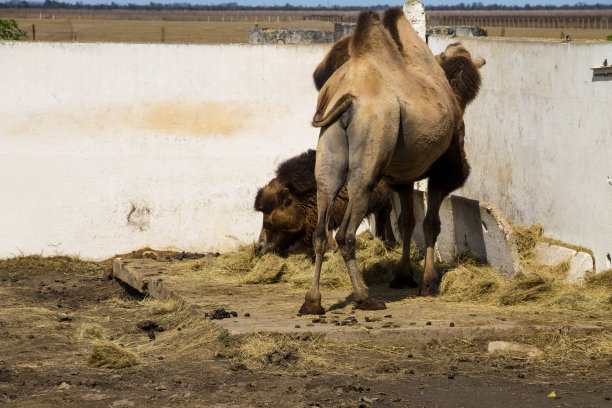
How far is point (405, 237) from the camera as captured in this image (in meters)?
8.55

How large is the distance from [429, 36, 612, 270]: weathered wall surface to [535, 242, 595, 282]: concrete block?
0.11m

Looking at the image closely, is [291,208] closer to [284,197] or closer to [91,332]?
[284,197]

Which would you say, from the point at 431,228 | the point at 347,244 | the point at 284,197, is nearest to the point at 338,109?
the point at 347,244

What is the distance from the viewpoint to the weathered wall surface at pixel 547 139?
782 centimetres

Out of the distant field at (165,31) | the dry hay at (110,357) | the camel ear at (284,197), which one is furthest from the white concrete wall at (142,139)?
the distant field at (165,31)

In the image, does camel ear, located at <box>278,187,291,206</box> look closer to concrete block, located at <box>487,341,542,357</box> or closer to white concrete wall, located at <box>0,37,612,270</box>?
white concrete wall, located at <box>0,37,612,270</box>

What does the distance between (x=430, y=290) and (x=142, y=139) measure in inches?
177

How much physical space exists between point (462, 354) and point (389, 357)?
0.52m

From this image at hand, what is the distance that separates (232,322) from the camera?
22.4ft

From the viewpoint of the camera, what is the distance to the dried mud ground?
17.6 ft

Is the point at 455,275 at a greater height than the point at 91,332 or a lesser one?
greater

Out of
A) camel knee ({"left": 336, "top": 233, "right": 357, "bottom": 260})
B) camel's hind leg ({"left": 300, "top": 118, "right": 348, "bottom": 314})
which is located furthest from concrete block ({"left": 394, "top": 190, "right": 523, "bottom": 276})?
camel's hind leg ({"left": 300, "top": 118, "right": 348, "bottom": 314})

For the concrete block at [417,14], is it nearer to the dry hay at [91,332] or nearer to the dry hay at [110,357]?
the dry hay at [91,332]

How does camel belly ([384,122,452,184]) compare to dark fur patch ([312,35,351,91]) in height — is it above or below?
below
